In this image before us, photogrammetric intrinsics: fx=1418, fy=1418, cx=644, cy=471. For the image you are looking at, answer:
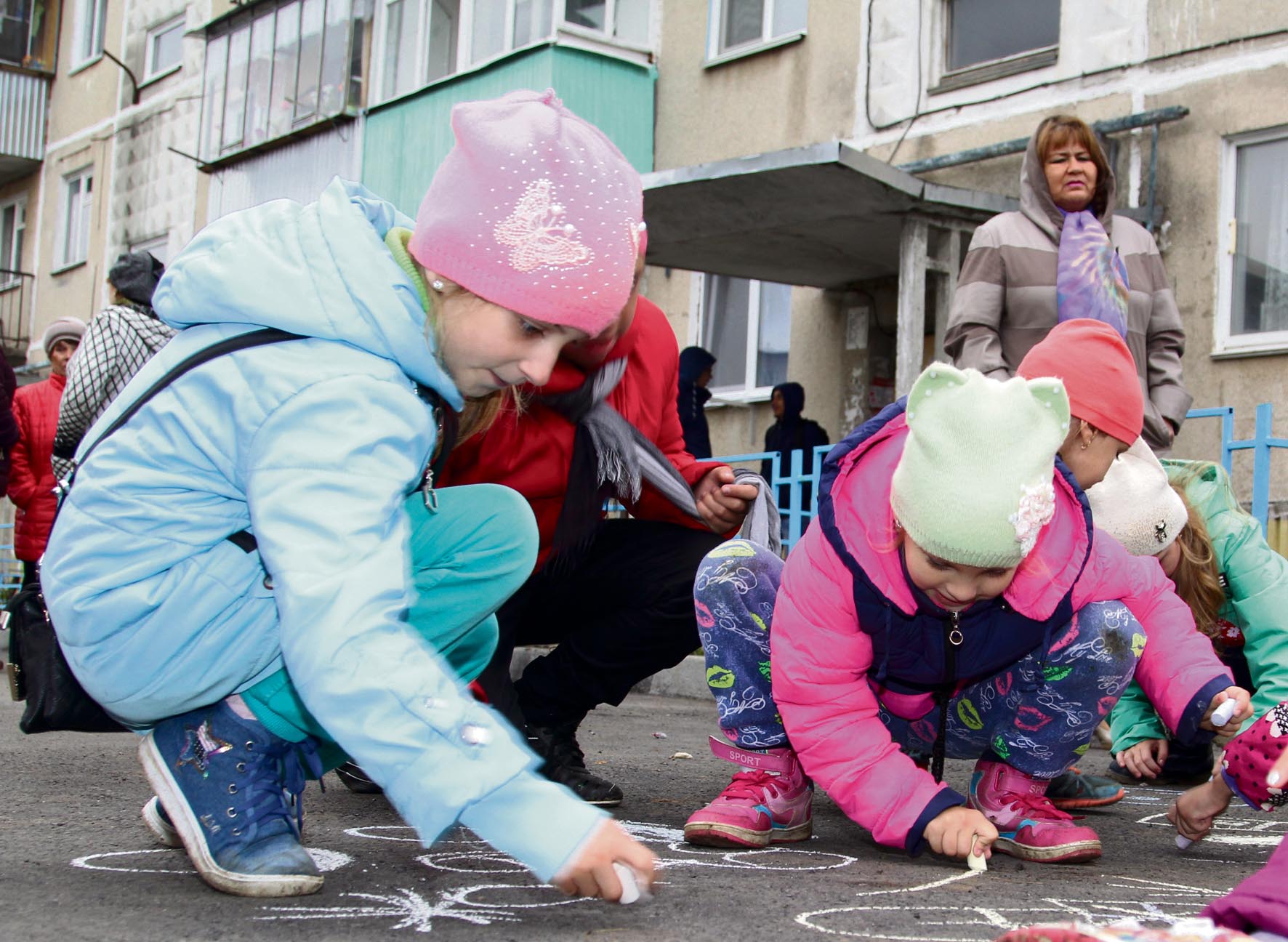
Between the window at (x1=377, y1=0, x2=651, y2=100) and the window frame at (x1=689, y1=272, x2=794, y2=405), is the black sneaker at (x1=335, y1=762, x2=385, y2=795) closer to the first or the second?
the window frame at (x1=689, y1=272, x2=794, y2=405)

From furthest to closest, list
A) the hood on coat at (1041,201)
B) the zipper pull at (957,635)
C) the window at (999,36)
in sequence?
the window at (999,36), the hood on coat at (1041,201), the zipper pull at (957,635)

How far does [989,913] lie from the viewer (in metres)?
2.07

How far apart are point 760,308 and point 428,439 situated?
984 cm

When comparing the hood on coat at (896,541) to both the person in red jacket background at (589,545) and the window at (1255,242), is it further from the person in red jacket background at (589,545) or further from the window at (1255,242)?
the window at (1255,242)

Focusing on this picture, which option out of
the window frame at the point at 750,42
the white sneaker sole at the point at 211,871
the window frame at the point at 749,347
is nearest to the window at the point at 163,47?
the window frame at the point at 750,42

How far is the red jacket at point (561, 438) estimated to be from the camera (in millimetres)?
3133

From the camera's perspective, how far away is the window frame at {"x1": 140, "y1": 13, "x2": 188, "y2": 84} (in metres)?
18.7

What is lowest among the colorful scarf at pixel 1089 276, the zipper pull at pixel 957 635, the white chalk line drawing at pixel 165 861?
the white chalk line drawing at pixel 165 861

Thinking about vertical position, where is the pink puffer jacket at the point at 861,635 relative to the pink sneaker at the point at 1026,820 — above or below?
above

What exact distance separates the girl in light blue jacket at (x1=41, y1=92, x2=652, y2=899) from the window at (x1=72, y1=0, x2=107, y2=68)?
2055 cm

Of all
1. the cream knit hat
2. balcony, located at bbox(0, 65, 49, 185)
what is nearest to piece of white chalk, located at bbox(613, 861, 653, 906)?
the cream knit hat

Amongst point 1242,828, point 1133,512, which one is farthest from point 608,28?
point 1242,828

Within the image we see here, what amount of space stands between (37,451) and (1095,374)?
584 cm

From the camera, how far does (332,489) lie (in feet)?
6.09
